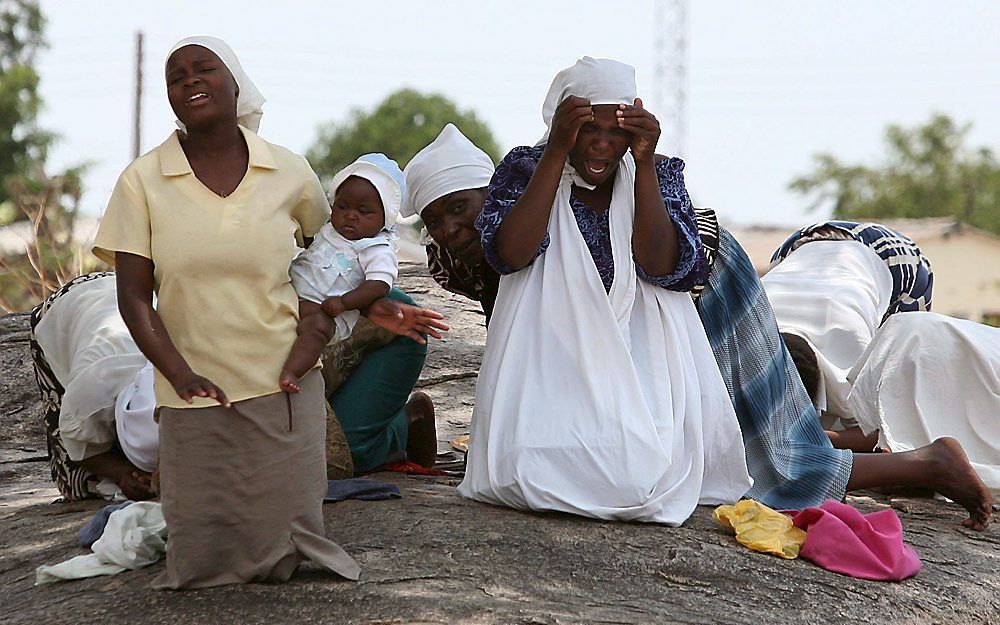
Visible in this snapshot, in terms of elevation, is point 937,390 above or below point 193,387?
below

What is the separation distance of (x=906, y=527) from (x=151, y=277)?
2.89 meters

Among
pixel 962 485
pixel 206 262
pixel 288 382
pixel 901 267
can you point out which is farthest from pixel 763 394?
pixel 901 267

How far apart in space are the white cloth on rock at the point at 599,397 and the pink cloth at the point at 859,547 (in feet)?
1.45

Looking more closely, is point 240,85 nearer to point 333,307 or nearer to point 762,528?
point 333,307

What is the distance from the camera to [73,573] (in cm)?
336

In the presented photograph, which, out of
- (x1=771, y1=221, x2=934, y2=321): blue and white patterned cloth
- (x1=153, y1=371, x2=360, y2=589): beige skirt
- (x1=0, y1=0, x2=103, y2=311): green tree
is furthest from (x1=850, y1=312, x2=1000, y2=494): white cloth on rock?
(x1=0, y1=0, x2=103, y2=311): green tree

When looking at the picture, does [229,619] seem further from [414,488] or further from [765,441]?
[765,441]

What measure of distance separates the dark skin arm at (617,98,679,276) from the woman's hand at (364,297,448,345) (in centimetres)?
96

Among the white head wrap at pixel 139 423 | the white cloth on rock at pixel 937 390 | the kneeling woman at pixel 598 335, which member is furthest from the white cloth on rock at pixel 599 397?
the white cloth on rock at pixel 937 390

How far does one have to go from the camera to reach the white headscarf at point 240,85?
3.09 m

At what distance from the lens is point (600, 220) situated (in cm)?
416

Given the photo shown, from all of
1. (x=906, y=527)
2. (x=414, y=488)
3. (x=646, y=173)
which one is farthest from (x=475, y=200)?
(x=906, y=527)

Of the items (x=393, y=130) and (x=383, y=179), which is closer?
(x=383, y=179)

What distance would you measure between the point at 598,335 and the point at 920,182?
3481cm
